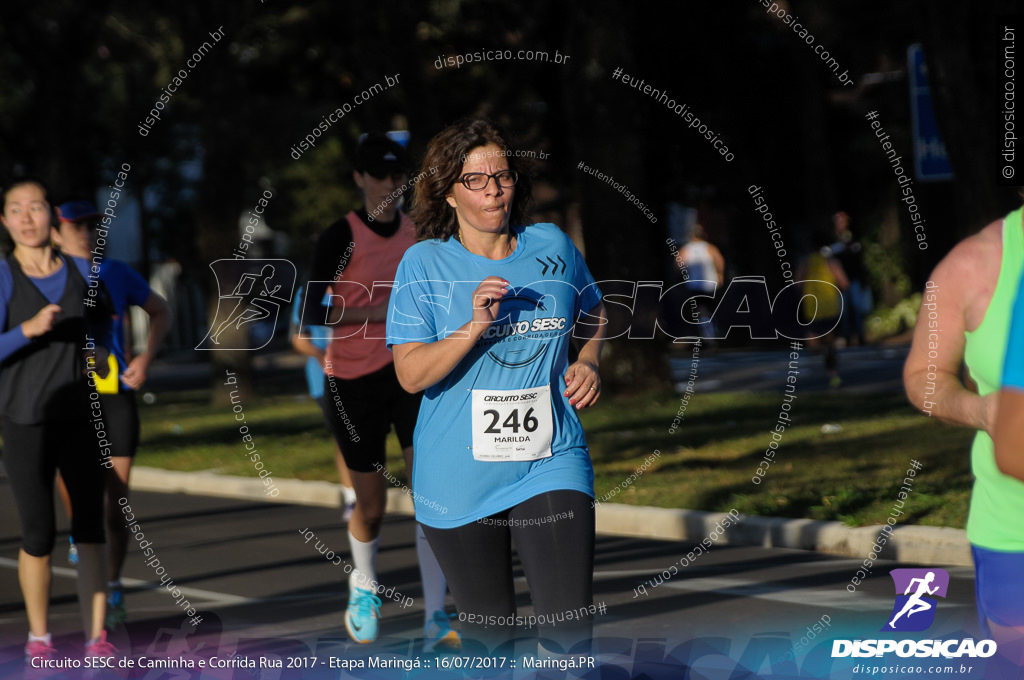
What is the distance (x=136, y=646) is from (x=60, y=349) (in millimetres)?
1415

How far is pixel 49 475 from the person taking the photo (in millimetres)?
5621

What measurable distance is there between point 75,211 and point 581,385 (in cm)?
349

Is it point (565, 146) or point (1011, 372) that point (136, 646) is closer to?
point (1011, 372)

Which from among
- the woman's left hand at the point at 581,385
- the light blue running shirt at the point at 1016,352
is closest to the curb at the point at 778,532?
the woman's left hand at the point at 581,385

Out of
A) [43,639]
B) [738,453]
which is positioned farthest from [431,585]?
[738,453]

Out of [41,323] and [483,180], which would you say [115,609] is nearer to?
[41,323]

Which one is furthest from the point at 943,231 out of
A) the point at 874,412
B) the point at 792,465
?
the point at 792,465

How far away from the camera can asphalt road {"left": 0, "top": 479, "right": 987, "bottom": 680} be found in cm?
562

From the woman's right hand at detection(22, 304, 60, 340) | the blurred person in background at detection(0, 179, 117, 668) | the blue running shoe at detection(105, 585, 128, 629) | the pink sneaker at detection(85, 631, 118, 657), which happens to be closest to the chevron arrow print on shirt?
the woman's right hand at detection(22, 304, 60, 340)

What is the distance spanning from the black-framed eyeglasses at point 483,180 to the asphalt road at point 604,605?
4.40 feet

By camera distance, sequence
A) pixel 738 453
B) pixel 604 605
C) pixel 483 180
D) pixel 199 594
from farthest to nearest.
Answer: pixel 738 453, pixel 199 594, pixel 604 605, pixel 483 180

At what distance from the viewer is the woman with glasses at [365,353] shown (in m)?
6.04

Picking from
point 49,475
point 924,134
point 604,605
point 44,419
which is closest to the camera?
point 44,419

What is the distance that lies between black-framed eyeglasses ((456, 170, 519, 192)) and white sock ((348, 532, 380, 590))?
2.51 meters
